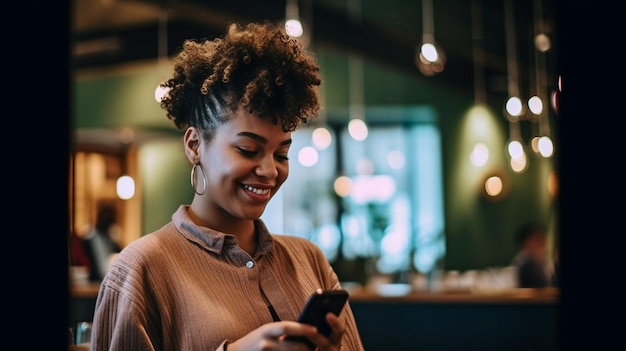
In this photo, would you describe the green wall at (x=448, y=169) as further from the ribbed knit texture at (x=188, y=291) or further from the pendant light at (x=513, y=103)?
the ribbed knit texture at (x=188, y=291)

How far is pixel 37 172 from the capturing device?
864mm

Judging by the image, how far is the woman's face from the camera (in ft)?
5.34

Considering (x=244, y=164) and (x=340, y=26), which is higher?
(x=340, y=26)

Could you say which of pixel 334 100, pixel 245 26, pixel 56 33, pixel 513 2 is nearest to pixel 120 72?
pixel 334 100

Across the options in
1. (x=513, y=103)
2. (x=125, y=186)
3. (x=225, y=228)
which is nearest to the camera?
(x=225, y=228)

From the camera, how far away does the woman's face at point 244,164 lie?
1628 mm

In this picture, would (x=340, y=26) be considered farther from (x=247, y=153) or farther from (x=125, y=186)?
(x=247, y=153)

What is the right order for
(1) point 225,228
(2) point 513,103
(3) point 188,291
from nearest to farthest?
(3) point 188,291
(1) point 225,228
(2) point 513,103

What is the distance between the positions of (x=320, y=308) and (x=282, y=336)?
0.08 m

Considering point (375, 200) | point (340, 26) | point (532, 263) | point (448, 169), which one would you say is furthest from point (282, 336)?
point (375, 200)

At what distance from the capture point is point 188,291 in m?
1.58

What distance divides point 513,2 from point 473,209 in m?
3.09

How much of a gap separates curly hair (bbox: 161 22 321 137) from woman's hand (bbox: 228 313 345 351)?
415 millimetres

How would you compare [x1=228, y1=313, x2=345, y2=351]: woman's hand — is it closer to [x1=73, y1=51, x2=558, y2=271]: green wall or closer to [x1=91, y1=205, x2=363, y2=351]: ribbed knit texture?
[x1=91, y1=205, x2=363, y2=351]: ribbed knit texture
